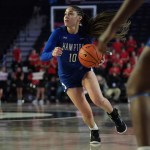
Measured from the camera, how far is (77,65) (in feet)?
25.0

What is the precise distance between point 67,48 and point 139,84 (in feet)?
13.0

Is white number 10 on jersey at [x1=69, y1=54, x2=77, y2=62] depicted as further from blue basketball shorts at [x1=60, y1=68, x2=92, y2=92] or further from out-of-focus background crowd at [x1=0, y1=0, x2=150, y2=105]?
out-of-focus background crowd at [x1=0, y1=0, x2=150, y2=105]

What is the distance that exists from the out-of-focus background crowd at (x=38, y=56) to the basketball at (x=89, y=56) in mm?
13353

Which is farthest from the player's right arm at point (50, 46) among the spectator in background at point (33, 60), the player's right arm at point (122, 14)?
the spectator in background at point (33, 60)

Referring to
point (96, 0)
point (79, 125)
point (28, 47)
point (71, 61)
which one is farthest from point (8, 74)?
point (71, 61)

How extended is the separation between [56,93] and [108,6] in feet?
16.1

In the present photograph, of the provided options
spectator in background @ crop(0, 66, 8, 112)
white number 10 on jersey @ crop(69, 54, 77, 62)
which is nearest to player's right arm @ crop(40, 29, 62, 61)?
white number 10 on jersey @ crop(69, 54, 77, 62)

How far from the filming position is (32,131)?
9352 mm

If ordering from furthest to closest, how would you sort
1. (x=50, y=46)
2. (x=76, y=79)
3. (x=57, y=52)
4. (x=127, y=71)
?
(x=127, y=71) < (x=50, y=46) < (x=76, y=79) < (x=57, y=52)

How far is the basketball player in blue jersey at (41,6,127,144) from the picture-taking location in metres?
7.46

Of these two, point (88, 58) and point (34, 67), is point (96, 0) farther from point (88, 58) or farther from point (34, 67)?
point (88, 58)

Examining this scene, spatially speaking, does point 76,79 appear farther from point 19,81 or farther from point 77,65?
point 19,81

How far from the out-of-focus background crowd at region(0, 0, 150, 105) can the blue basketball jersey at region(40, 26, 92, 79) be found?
12988 millimetres

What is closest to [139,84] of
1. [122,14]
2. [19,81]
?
[122,14]
